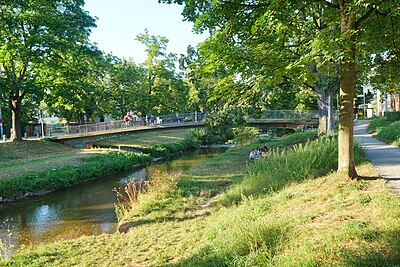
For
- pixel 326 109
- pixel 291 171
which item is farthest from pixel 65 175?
pixel 326 109

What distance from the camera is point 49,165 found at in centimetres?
2205

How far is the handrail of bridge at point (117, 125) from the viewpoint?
3306 centimetres

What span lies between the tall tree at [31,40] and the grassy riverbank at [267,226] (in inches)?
802

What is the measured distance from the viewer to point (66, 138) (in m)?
32.3

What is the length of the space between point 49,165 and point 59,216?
956 centimetres

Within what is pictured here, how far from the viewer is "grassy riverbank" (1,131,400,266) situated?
440 cm

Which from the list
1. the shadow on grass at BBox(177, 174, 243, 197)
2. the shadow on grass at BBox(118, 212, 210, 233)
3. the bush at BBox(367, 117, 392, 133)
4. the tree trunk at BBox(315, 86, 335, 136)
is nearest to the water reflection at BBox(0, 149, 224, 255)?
the shadow on grass at BBox(118, 212, 210, 233)

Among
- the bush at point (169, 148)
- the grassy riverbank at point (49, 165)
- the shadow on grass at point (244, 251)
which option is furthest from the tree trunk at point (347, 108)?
the bush at point (169, 148)

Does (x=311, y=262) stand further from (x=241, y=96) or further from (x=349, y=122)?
(x=241, y=96)

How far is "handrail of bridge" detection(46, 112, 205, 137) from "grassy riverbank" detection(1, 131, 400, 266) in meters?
23.5

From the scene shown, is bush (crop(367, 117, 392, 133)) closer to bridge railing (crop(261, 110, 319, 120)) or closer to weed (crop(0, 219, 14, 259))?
bridge railing (crop(261, 110, 319, 120))

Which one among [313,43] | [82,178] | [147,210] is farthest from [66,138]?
[313,43]

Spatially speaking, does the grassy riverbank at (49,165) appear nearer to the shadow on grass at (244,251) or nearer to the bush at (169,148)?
the bush at (169,148)

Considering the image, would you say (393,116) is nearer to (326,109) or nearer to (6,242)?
(326,109)
